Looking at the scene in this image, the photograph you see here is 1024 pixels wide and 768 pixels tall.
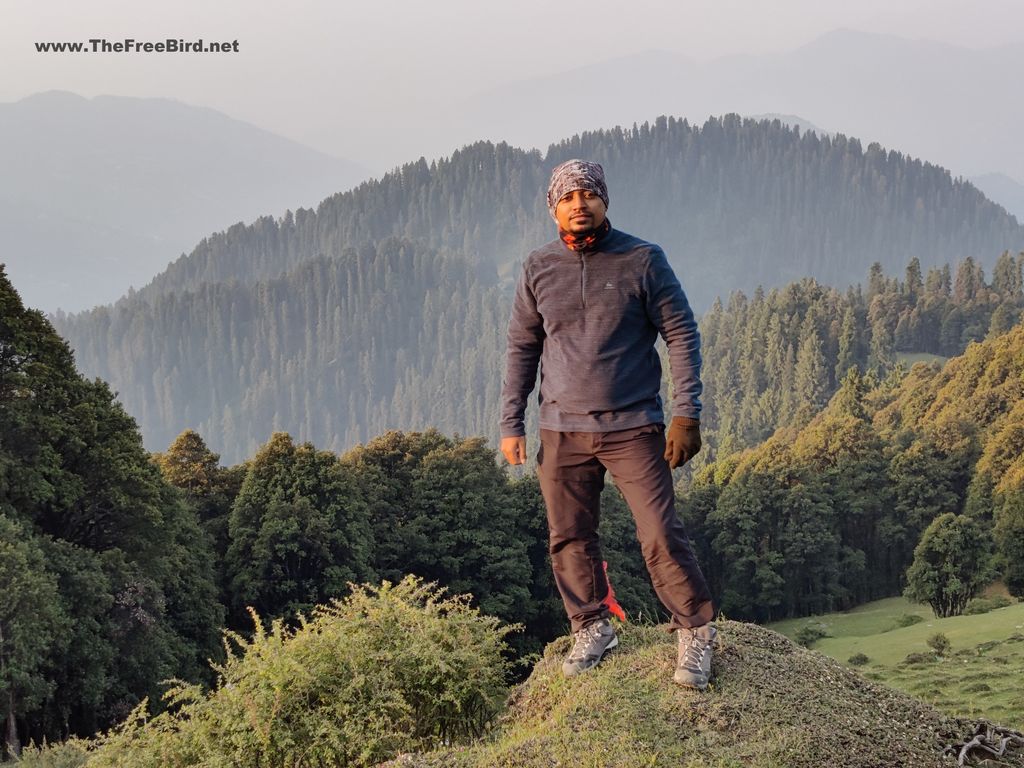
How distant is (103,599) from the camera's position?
77.7 ft

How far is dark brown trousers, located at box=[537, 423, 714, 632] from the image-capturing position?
5.62m

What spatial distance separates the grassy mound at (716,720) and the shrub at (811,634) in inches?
1415

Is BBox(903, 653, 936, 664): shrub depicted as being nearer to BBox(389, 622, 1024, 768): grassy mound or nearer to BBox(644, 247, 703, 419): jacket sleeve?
BBox(389, 622, 1024, 768): grassy mound

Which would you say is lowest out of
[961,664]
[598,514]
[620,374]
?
[961,664]

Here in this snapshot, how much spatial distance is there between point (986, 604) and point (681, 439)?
4516 cm

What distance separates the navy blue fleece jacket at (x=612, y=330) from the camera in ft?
18.4

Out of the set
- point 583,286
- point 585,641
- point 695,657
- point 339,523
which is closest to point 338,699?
point 585,641

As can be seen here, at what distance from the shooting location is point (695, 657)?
5.63 metres

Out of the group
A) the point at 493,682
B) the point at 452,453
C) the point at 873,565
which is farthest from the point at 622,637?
the point at 873,565

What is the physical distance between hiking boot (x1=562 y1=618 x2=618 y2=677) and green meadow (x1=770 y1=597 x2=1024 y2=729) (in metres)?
4.54

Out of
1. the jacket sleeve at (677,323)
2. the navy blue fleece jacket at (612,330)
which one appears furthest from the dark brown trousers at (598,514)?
the jacket sleeve at (677,323)

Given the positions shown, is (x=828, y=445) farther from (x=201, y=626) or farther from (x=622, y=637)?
(x=622, y=637)

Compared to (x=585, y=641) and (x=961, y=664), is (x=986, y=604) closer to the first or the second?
(x=961, y=664)

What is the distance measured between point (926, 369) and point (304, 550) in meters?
72.5
